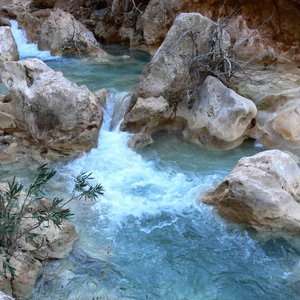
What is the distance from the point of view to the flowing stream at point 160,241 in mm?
5094

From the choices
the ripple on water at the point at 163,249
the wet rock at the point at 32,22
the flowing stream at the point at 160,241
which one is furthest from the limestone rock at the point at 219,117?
the wet rock at the point at 32,22

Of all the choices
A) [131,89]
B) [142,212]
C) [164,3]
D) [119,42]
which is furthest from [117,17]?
[142,212]

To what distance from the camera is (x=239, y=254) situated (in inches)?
221

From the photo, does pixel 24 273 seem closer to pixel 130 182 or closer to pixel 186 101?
pixel 130 182

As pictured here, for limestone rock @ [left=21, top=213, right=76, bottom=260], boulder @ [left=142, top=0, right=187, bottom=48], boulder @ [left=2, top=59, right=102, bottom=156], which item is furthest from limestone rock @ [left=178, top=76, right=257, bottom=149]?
boulder @ [left=142, top=0, right=187, bottom=48]

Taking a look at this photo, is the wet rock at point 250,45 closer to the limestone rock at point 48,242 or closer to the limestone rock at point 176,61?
the limestone rock at point 176,61

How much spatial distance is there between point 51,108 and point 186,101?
2.64 meters

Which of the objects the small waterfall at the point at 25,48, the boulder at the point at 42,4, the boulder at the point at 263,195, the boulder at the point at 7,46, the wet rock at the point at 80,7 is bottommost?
the small waterfall at the point at 25,48

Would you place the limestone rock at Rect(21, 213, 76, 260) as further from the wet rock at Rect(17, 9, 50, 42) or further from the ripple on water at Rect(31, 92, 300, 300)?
the wet rock at Rect(17, 9, 50, 42)

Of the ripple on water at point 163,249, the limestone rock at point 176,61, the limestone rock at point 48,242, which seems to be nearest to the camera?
the ripple on water at point 163,249

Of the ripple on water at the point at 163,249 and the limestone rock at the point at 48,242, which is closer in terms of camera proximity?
the ripple on water at the point at 163,249

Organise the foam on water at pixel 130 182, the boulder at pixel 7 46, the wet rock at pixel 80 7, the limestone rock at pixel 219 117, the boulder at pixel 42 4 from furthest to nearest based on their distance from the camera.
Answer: the boulder at pixel 42 4 → the wet rock at pixel 80 7 → the boulder at pixel 7 46 → the limestone rock at pixel 219 117 → the foam on water at pixel 130 182

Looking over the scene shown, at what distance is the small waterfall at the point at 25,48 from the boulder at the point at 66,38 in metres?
0.24

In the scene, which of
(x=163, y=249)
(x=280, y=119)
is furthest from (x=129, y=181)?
(x=280, y=119)
